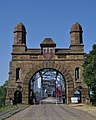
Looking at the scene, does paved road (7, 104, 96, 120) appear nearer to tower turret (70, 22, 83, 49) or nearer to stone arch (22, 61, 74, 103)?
stone arch (22, 61, 74, 103)

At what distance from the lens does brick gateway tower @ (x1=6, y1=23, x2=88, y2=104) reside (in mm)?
58250

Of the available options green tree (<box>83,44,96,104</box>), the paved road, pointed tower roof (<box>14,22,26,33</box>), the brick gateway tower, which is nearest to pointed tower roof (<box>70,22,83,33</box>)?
the brick gateway tower

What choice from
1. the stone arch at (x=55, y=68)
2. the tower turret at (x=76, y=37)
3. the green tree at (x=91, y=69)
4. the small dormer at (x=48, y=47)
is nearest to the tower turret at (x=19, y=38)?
the small dormer at (x=48, y=47)

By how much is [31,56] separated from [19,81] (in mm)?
5377

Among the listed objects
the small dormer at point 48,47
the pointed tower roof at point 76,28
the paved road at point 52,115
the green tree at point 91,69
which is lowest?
the paved road at point 52,115

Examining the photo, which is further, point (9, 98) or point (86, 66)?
point (9, 98)

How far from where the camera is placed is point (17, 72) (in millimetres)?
60406

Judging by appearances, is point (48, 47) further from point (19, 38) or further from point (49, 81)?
point (49, 81)

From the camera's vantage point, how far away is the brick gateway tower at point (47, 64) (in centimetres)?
5825

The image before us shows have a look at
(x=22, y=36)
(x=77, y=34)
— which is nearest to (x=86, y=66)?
(x=77, y=34)

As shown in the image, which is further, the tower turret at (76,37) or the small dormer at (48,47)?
the tower turret at (76,37)

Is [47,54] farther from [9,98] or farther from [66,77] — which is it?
[9,98]

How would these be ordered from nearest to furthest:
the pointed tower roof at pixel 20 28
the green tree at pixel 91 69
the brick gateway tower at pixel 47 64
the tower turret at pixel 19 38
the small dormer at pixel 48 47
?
the green tree at pixel 91 69 → the brick gateway tower at pixel 47 64 → the small dormer at pixel 48 47 → the tower turret at pixel 19 38 → the pointed tower roof at pixel 20 28

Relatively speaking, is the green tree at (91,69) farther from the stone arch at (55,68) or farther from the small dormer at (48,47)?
the small dormer at (48,47)
